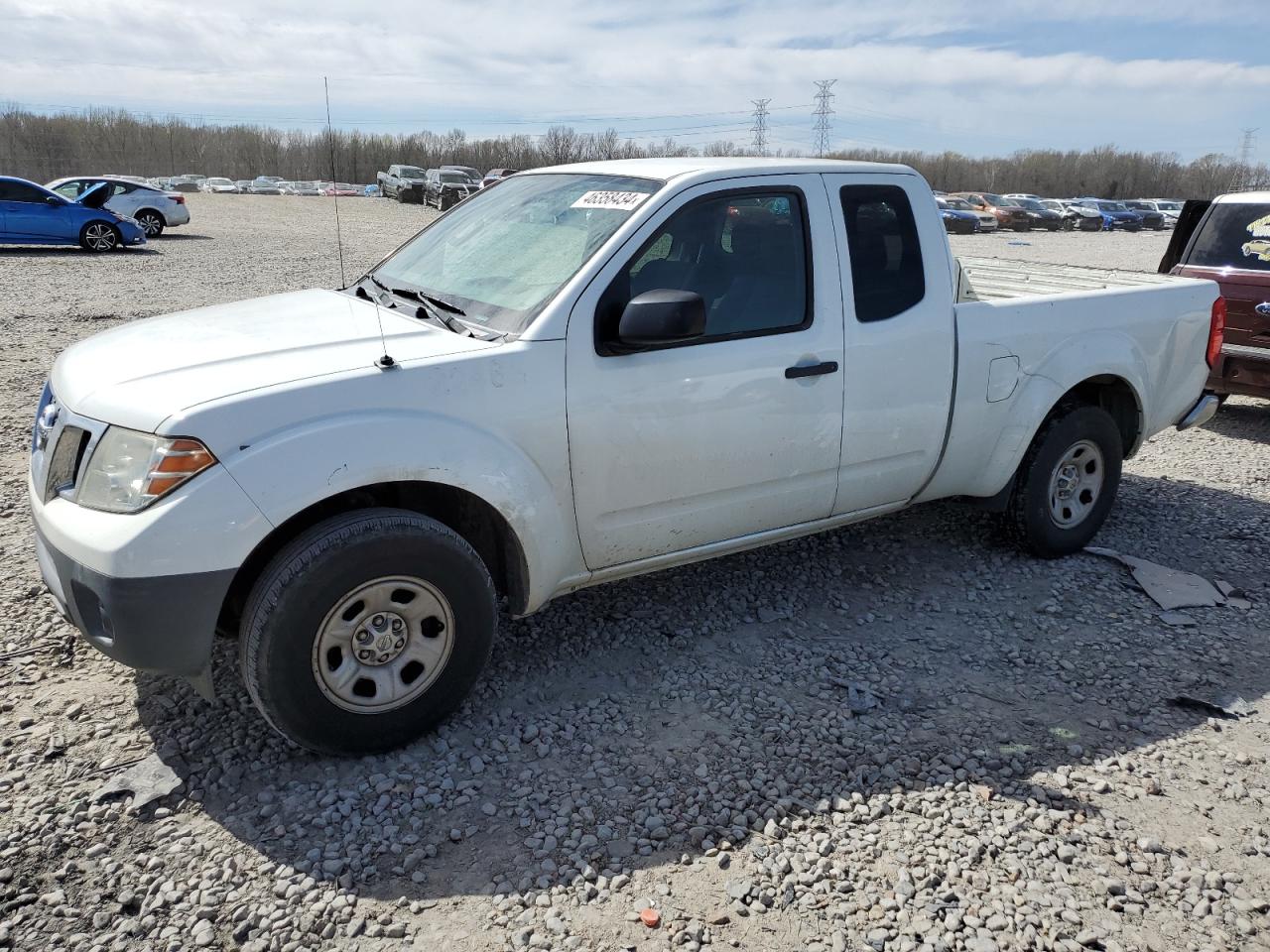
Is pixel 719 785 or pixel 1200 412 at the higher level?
pixel 1200 412

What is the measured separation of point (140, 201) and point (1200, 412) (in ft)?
79.0

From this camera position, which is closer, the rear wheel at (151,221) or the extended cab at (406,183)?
the rear wheel at (151,221)

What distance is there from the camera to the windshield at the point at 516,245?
3623mm

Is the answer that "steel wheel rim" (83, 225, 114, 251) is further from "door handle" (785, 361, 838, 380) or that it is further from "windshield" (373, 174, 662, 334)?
"door handle" (785, 361, 838, 380)

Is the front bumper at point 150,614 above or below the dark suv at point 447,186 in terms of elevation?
below

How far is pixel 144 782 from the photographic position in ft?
10.3

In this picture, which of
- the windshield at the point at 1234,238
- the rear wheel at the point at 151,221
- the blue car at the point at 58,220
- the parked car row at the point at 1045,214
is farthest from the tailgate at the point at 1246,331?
the parked car row at the point at 1045,214

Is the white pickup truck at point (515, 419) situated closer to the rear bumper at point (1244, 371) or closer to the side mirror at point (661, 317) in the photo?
the side mirror at point (661, 317)

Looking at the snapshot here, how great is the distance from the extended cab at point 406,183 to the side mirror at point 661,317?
4145cm

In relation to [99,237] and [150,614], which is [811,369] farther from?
[99,237]

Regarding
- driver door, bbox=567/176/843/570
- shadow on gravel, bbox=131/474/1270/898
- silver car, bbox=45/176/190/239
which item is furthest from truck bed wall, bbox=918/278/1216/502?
silver car, bbox=45/176/190/239

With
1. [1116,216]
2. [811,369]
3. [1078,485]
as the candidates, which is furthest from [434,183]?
[811,369]

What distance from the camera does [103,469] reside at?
297 cm

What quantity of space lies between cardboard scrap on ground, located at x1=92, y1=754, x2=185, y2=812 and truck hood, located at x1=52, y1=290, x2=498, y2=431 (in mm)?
1166
